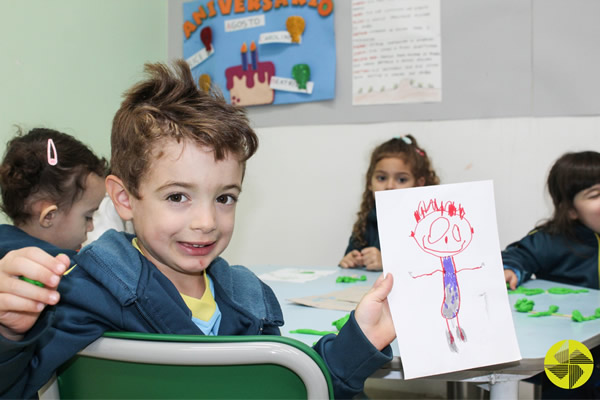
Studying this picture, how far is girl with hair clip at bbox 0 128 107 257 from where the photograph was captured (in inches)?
55.9

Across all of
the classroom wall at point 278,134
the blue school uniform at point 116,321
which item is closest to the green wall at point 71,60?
the classroom wall at point 278,134

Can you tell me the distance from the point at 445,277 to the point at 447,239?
1.9 inches

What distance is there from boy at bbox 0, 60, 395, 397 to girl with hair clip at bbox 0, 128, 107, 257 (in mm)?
692

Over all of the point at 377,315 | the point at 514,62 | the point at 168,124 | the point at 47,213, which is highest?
the point at 514,62

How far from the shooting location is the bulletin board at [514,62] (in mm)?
1928

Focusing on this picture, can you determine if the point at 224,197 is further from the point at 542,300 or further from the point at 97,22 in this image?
the point at 97,22

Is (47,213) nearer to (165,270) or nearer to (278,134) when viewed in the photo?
(165,270)

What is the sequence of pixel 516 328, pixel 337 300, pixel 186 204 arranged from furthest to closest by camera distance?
pixel 337 300 → pixel 516 328 → pixel 186 204

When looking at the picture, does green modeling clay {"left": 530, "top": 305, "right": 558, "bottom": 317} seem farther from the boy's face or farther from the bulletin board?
the bulletin board

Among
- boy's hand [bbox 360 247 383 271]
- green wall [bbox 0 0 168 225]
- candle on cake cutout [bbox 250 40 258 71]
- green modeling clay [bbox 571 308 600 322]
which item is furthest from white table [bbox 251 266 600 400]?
candle on cake cutout [bbox 250 40 258 71]

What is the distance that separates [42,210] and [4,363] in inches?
37.4

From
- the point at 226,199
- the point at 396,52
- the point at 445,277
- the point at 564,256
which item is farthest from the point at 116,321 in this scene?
Answer: the point at 396,52

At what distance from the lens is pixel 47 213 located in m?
1.43

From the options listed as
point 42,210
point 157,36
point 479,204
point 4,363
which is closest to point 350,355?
point 479,204
